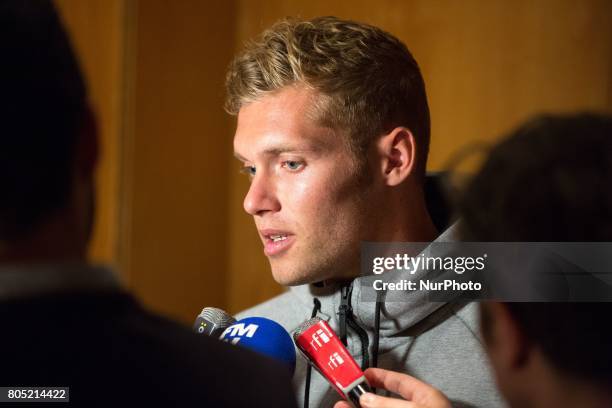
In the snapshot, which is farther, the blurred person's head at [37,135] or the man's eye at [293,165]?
the man's eye at [293,165]

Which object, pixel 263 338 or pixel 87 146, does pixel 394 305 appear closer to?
pixel 263 338

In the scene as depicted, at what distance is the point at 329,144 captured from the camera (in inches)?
45.0

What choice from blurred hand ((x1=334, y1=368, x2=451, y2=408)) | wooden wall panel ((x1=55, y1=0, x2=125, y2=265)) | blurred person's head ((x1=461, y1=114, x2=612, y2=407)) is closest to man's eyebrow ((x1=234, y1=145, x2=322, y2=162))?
blurred hand ((x1=334, y1=368, x2=451, y2=408))

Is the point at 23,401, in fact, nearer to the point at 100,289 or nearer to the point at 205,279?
the point at 100,289

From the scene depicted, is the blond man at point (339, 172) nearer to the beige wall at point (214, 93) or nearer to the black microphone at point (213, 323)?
the black microphone at point (213, 323)

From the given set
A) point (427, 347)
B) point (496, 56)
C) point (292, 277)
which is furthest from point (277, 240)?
point (496, 56)

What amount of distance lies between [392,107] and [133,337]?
806mm

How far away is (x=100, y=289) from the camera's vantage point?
463 millimetres

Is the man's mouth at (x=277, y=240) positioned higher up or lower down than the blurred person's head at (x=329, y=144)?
lower down

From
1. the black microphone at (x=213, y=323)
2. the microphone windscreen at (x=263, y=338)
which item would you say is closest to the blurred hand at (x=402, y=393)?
the microphone windscreen at (x=263, y=338)

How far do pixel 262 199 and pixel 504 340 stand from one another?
0.59 m

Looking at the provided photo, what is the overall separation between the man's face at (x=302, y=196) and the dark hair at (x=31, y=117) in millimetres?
654

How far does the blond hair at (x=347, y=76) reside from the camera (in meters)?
1.15

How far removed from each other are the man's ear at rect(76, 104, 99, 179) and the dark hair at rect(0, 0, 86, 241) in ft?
0.05
